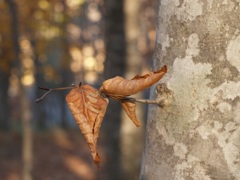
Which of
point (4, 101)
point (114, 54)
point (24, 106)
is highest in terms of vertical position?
point (114, 54)

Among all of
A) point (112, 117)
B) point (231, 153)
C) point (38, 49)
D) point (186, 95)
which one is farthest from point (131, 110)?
point (38, 49)

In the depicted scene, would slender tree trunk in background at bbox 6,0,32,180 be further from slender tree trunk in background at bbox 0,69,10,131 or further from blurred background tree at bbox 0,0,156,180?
slender tree trunk in background at bbox 0,69,10,131

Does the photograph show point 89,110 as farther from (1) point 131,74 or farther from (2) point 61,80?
(2) point 61,80

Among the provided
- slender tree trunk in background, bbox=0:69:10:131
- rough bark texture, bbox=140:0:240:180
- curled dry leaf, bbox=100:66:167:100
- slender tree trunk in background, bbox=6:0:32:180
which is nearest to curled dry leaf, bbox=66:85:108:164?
curled dry leaf, bbox=100:66:167:100

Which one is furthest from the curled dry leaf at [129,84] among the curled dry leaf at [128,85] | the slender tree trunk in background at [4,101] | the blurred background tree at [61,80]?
the slender tree trunk in background at [4,101]

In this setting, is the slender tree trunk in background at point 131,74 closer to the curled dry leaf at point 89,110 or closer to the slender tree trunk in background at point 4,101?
the curled dry leaf at point 89,110

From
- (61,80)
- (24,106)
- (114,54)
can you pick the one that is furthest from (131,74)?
(61,80)
